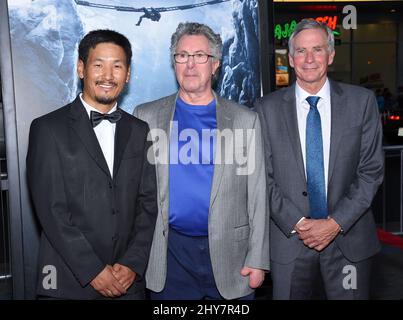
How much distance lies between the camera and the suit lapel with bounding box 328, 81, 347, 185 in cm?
311

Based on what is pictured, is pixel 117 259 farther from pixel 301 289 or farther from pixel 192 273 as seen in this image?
pixel 301 289

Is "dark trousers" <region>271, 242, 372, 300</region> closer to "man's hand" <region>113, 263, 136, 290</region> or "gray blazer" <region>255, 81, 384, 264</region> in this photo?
"gray blazer" <region>255, 81, 384, 264</region>

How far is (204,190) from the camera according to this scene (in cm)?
287

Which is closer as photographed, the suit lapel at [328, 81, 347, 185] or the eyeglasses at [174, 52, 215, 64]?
the eyeglasses at [174, 52, 215, 64]

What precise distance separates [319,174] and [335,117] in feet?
1.14

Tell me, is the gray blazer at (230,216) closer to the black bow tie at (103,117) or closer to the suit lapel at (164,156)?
the suit lapel at (164,156)

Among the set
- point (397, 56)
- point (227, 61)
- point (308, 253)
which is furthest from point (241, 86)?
point (397, 56)

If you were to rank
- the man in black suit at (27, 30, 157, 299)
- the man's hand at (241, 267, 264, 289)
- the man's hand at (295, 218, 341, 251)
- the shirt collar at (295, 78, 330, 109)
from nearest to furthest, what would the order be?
the man in black suit at (27, 30, 157, 299) < the man's hand at (241, 267, 264, 289) < the man's hand at (295, 218, 341, 251) < the shirt collar at (295, 78, 330, 109)

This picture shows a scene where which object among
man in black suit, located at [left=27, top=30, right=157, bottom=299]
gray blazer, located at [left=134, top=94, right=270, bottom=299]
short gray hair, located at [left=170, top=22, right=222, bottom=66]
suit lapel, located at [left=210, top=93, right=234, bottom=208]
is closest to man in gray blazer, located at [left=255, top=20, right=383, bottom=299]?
gray blazer, located at [left=134, top=94, right=270, bottom=299]

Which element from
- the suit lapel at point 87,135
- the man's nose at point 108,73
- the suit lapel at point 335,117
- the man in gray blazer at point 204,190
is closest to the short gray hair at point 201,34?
the man in gray blazer at point 204,190

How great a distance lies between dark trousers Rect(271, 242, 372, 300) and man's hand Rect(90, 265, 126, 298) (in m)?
0.99

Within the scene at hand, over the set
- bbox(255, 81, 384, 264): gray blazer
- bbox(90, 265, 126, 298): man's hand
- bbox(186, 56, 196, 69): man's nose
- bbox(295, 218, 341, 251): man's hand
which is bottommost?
bbox(90, 265, 126, 298): man's hand

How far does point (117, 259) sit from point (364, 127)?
1580 mm

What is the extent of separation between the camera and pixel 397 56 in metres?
23.2
